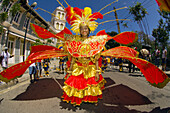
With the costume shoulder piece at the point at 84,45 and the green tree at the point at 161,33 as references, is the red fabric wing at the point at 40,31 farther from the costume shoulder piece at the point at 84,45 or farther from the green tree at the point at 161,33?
the green tree at the point at 161,33

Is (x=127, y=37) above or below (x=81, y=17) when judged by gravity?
below

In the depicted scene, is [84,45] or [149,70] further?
[84,45]

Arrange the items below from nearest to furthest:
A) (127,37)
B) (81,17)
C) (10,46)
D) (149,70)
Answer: (149,70) → (127,37) → (81,17) → (10,46)

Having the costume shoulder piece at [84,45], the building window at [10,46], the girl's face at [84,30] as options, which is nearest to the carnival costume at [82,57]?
the costume shoulder piece at [84,45]

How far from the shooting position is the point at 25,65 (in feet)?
8.16

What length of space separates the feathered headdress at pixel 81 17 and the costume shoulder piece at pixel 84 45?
0.42 m

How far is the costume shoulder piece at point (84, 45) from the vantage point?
100 inches

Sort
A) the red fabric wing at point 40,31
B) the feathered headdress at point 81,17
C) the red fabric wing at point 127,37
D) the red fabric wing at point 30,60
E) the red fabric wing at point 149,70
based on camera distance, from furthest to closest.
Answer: the feathered headdress at point 81,17 < the red fabric wing at point 40,31 < the red fabric wing at point 127,37 < the red fabric wing at point 30,60 < the red fabric wing at point 149,70

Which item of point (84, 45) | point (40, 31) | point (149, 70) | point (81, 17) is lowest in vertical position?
point (149, 70)

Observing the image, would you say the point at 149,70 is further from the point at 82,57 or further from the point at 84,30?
the point at 84,30

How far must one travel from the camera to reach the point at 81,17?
290 cm

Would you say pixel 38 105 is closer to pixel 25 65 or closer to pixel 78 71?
pixel 25 65

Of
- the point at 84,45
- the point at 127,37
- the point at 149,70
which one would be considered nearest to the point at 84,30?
the point at 84,45

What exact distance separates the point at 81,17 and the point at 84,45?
980 mm
